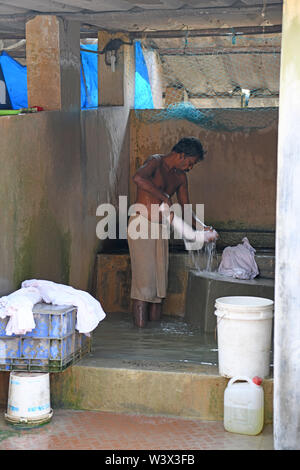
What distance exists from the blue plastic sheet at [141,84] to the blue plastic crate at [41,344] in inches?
203

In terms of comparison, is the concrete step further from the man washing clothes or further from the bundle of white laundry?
the man washing clothes

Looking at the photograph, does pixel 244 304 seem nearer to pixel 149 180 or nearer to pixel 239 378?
pixel 239 378

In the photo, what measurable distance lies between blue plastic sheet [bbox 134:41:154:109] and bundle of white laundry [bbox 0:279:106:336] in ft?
15.2

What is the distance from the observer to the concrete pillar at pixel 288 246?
4.85 metres

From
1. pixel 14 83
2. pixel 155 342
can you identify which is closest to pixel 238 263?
pixel 155 342

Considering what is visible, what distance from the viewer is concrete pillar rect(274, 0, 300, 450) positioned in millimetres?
4852

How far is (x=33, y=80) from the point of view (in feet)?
23.9

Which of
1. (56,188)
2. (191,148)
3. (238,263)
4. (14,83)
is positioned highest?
(14,83)

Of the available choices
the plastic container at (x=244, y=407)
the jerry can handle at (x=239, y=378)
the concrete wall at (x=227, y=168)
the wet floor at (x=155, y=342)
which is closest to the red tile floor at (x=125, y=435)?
the plastic container at (x=244, y=407)

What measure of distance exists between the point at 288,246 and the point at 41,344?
2.03m

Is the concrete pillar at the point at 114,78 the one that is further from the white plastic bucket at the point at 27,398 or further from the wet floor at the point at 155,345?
the white plastic bucket at the point at 27,398

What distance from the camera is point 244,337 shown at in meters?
5.70
